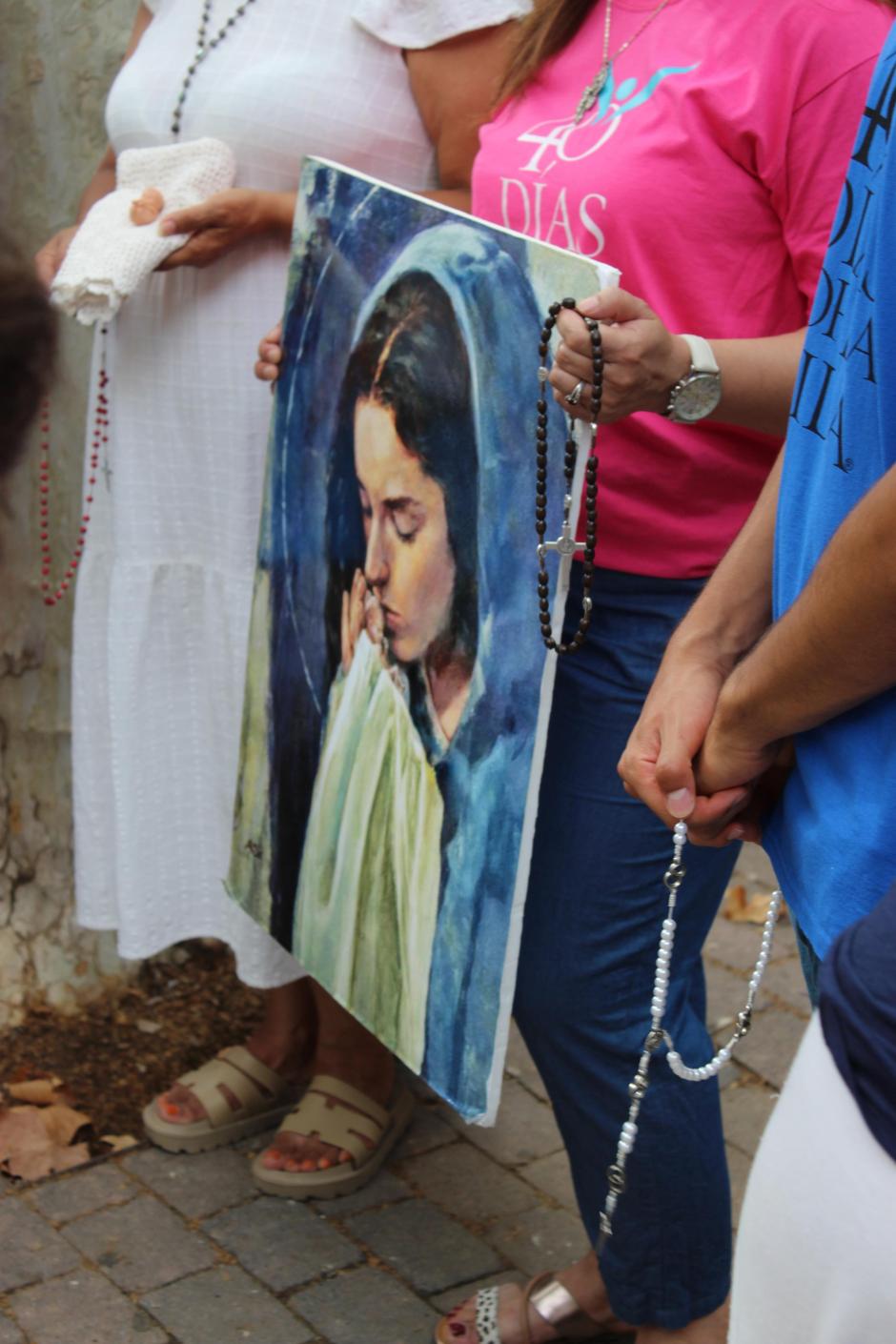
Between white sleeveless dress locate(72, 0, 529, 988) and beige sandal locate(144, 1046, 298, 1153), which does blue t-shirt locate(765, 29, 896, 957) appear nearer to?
white sleeveless dress locate(72, 0, 529, 988)

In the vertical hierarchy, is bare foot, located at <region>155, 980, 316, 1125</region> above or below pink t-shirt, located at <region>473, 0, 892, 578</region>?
below

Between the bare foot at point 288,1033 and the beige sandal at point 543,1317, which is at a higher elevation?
the bare foot at point 288,1033

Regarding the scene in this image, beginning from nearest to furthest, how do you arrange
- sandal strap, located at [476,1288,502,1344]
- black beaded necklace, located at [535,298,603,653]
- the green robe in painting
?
black beaded necklace, located at [535,298,603,653] → the green robe in painting → sandal strap, located at [476,1288,502,1344]

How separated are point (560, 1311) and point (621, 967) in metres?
0.70

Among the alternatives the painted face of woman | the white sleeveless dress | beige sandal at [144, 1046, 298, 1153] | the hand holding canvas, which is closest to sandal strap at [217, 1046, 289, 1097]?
beige sandal at [144, 1046, 298, 1153]

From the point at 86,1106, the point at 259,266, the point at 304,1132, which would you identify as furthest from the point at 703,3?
the point at 86,1106

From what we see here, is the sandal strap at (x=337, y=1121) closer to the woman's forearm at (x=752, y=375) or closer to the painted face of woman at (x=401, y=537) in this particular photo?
the painted face of woman at (x=401, y=537)

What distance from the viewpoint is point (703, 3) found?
86.1 inches

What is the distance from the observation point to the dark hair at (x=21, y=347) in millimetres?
1784

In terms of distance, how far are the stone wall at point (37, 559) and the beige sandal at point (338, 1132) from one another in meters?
0.71

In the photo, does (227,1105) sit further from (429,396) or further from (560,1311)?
(429,396)

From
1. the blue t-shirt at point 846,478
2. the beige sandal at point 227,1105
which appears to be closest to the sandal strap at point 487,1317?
the beige sandal at point 227,1105

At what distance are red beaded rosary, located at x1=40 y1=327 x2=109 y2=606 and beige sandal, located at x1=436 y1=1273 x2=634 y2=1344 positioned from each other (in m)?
1.52

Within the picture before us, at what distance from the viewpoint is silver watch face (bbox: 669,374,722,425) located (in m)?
2.02
